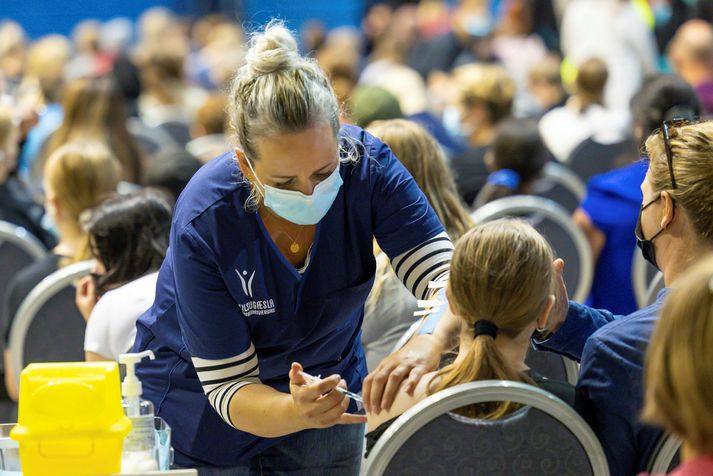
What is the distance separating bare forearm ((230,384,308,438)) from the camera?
6.26 ft

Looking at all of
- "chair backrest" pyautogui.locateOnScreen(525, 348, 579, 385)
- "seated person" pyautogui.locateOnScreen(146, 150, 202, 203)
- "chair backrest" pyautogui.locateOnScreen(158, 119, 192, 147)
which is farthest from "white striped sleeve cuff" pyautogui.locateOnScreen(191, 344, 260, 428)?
"chair backrest" pyautogui.locateOnScreen(158, 119, 192, 147)

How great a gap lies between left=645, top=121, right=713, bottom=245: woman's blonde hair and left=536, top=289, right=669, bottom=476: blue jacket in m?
0.19

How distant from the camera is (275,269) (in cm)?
207

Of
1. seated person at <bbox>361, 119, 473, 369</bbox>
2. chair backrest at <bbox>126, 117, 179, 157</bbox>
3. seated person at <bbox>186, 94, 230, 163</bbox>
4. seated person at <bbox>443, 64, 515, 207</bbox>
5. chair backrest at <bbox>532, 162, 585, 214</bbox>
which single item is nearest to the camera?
seated person at <bbox>361, 119, 473, 369</bbox>

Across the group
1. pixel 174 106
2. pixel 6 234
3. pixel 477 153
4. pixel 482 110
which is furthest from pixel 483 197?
pixel 174 106

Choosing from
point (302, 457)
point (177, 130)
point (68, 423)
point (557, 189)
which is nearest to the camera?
point (68, 423)

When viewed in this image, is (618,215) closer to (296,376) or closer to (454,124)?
(296,376)

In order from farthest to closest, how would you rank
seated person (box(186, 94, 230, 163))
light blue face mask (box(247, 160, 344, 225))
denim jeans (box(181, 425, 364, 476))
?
seated person (box(186, 94, 230, 163)) < denim jeans (box(181, 425, 364, 476)) < light blue face mask (box(247, 160, 344, 225))

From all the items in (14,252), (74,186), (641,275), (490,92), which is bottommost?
(641,275)

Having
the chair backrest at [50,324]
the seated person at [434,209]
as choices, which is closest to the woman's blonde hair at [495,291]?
the seated person at [434,209]

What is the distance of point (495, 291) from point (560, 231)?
2033mm

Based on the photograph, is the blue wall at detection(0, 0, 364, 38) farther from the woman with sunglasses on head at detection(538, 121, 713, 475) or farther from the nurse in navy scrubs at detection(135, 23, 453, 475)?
the woman with sunglasses on head at detection(538, 121, 713, 475)

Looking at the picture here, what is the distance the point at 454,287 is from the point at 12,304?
1.91m

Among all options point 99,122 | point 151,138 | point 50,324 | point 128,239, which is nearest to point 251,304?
point 128,239
